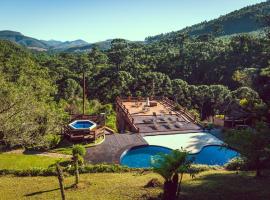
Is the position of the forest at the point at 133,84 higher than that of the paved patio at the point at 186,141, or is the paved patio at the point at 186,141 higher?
the forest at the point at 133,84

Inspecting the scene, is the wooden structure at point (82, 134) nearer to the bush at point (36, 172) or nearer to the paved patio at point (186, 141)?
the paved patio at point (186, 141)

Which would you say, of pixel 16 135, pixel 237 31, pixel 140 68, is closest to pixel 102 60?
pixel 140 68

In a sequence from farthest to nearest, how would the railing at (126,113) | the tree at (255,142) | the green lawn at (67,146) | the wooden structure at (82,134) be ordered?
1. the railing at (126,113)
2. the wooden structure at (82,134)
3. the green lawn at (67,146)
4. the tree at (255,142)

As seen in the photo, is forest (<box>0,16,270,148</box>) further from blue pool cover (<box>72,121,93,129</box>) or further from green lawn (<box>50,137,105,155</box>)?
blue pool cover (<box>72,121,93,129</box>)

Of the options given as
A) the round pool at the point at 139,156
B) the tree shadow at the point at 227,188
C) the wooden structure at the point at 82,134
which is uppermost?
the tree shadow at the point at 227,188

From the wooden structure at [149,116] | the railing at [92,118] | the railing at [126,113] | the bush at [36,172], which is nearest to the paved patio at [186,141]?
the wooden structure at [149,116]

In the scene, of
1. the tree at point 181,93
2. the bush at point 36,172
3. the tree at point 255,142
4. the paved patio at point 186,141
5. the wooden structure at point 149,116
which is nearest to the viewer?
the tree at point 255,142
